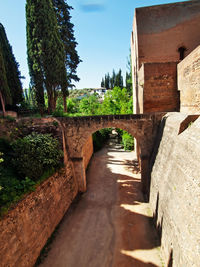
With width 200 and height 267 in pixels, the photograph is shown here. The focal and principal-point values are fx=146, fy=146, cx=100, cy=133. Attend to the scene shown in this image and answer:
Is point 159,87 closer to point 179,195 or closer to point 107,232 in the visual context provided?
point 179,195

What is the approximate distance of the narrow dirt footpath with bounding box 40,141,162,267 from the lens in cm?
618

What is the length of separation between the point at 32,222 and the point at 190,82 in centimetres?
1096

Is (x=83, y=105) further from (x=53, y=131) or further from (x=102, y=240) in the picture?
(x=102, y=240)

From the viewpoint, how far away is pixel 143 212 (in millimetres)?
8688


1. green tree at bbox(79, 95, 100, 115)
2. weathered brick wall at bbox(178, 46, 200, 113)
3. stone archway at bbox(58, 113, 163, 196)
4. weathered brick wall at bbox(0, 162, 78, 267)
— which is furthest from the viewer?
green tree at bbox(79, 95, 100, 115)

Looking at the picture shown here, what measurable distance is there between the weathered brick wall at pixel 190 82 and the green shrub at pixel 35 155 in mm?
8488

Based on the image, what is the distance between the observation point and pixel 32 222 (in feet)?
21.0

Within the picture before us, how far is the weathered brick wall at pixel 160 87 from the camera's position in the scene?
412 inches

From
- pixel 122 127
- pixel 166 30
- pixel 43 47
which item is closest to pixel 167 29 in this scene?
pixel 166 30

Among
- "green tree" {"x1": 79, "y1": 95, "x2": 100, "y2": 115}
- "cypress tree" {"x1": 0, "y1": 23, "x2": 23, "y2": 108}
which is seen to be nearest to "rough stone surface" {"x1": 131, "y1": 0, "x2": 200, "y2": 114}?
"cypress tree" {"x1": 0, "y1": 23, "x2": 23, "y2": 108}

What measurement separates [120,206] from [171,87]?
905 centimetres

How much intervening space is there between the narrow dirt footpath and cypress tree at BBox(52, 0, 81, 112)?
37.9 ft

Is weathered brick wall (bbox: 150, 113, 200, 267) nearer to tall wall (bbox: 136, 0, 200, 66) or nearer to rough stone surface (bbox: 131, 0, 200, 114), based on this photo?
rough stone surface (bbox: 131, 0, 200, 114)

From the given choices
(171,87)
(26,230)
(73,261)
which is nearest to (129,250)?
(73,261)
